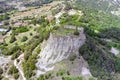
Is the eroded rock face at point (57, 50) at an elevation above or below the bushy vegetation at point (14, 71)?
above

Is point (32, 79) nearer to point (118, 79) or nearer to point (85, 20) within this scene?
point (118, 79)

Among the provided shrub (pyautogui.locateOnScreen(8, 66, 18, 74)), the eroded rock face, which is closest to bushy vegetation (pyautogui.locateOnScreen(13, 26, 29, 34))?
shrub (pyautogui.locateOnScreen(8, 66, 18, 74))

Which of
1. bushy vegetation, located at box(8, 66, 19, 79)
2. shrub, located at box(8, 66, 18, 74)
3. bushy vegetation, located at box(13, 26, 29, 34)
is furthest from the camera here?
bushy vegetation, located at box(13, 26, 29, 34)

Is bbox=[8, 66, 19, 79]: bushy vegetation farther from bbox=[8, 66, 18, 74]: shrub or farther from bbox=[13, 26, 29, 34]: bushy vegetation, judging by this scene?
bbox=[13, 26, 29, 34]: bushy vegetation

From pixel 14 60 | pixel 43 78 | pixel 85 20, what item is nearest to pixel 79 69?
pixel 43 78

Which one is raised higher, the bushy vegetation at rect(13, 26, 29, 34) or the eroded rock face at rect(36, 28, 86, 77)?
the eroded rock face at rect(36, 28, 86, 77)

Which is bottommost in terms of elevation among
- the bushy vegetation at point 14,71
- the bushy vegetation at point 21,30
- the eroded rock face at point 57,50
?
the bushy vegetation at point 21,30

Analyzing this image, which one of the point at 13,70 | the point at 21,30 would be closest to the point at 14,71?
the point at 13,70

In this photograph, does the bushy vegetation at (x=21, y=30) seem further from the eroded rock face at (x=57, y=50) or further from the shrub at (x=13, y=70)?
the eroded rock face at (x=57, y=50)

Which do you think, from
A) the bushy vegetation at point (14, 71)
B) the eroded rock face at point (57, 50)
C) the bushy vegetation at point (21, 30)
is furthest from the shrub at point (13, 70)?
the bushy vegetation at point (21, 30)
